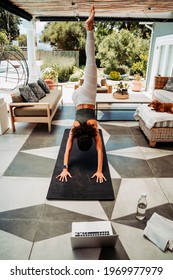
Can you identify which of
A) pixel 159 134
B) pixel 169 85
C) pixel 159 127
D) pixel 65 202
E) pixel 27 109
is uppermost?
pixel 169 85

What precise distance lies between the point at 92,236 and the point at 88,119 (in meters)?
1.60

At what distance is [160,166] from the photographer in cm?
312

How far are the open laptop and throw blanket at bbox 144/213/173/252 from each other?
37 centimetres

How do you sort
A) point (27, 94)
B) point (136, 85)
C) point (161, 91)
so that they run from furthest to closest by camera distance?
point (136, 85), point (161, 91), point (27, 94)

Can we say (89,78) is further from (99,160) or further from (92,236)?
(92,236)

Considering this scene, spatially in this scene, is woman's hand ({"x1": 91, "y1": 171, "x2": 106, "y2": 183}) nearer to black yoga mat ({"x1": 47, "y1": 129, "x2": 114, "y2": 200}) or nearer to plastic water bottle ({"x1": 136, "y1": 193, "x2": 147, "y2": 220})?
black yoga mat ({"x1": 47, "y1": 129, "x2": 114, "y2": 200})

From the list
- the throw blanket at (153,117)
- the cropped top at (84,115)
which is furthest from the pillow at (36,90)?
the throw blanket at (153,117)

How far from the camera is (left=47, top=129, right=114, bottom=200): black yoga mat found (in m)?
2.43

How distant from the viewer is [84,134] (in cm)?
267

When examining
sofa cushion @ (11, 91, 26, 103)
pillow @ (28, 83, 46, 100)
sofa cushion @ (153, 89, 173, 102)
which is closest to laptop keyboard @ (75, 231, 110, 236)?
sofa cushion @ (11, 91, 26, 103)

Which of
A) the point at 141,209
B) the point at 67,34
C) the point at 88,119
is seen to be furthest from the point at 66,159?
the point at 67,34

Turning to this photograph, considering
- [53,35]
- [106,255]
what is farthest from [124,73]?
[106,255]

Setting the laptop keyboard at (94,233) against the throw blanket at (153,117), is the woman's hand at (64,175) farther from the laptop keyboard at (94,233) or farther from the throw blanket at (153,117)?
the throw blanket at (153,117)

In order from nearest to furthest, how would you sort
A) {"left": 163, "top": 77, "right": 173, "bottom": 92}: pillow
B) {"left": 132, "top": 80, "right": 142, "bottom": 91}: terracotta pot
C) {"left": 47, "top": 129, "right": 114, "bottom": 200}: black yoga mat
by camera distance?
1. {"left": 47, "top": 129, "right": 114, "bottom": 200}: black yoga mat
2. {"left": 163, "top": 77, "right": 173, "bottom": 92}: pillow
3. {"left": 132, "top": 80, "right": 142, "bottom": 91}: terracotta pot
